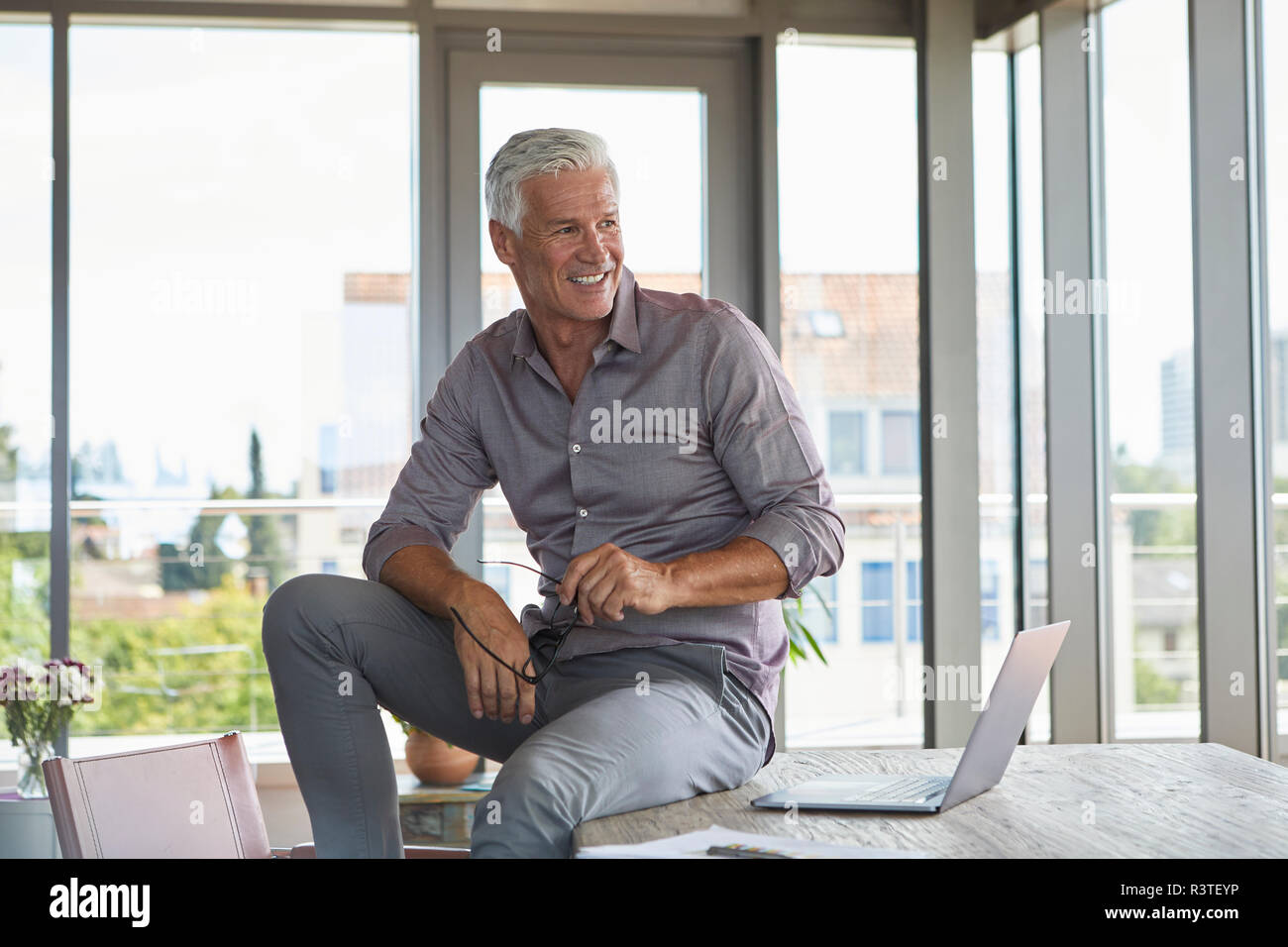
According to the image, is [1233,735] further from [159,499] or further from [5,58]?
[5,58]

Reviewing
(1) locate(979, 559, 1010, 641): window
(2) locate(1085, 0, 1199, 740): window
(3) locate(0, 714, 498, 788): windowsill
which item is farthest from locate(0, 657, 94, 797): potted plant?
(2) locate(1085, 0, 1199, 740): window

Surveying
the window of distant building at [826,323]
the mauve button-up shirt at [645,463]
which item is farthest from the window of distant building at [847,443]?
the mauve button-up shirt at [645,463]

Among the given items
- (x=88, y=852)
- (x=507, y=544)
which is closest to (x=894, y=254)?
(x=507, y=544)

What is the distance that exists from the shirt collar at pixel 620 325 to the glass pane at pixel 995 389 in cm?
170

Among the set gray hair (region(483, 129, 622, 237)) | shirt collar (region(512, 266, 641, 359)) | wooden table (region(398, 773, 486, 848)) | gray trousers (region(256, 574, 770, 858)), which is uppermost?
gray hair (region(483, 129, 622, 237))

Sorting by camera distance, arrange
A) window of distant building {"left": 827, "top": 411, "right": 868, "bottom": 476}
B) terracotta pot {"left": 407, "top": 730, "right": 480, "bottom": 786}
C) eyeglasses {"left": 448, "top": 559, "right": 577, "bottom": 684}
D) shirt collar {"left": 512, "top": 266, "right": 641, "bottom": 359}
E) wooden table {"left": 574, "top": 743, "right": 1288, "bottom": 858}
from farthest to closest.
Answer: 1. window of distant building {"left": 827, "top": 411, "right": 868, "bottom": 476}
2. terracotta pot {"left": 407, "top": 730, "right": 480, "bottom": 786}
3. shirt collar {"left": 512, "top": 266, "right": 641, "bottom": 359}
4. eyeglasses {"left": 448, "top": 559, "right": 577, "bottom": 684}
5. wooden table {"left": 574, "top": 743, "right": 1288, "bottom": 858}

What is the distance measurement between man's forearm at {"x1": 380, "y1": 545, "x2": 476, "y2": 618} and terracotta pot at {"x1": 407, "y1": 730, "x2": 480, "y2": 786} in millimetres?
1430

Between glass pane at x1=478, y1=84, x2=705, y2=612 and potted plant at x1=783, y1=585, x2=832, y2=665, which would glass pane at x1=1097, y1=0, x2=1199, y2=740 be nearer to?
potted plant at x1=783, y1=585, x2=832, y2=665

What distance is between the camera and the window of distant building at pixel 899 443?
3.35 metres

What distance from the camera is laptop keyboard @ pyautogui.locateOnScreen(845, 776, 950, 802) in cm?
137

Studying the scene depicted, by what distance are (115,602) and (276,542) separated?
488mm

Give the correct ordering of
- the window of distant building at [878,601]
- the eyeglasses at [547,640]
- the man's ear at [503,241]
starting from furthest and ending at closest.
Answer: the window of distant building at [878,601]
the man's ear at [503,241]
the eyeglasses at [547,640]

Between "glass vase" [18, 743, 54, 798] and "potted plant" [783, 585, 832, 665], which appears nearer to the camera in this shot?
"glass vase" [18, 743, 54, 798]

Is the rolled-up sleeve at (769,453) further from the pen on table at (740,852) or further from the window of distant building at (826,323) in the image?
the window of distant building at (826,323)
